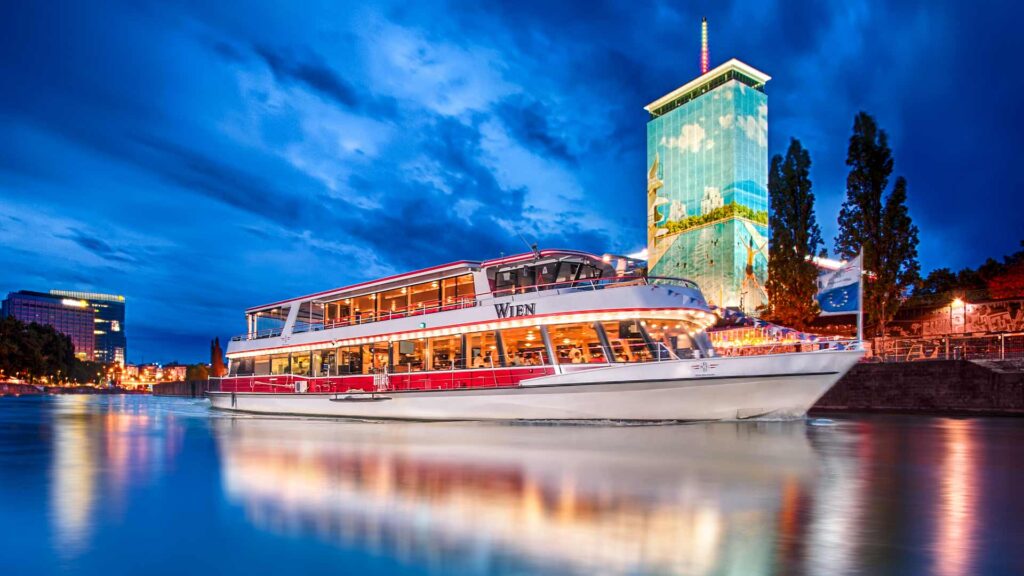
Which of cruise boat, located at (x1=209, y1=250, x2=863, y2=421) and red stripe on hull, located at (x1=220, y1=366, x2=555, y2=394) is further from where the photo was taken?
red stripe on hull, located at (x1=220, y1=366, x2=555, y2=394)

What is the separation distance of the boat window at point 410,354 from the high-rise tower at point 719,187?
53.6 metres

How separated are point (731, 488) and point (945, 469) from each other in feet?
15.9

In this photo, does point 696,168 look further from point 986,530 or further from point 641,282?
point 986,530

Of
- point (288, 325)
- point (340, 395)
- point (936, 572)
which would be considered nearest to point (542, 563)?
point (936, 572)

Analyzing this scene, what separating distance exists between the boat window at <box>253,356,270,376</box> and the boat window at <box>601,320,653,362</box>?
65.4ft

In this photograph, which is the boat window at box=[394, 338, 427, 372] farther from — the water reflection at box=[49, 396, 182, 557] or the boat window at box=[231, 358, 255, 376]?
the boat window at box=[231, 358, 255, 376]

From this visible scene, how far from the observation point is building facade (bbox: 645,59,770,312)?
74375 millimetres

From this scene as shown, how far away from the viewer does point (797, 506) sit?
770 centimetres

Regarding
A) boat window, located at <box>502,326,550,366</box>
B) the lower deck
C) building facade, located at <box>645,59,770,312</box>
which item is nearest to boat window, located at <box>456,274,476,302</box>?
boat window, located at <box>502,326,550,366</box>

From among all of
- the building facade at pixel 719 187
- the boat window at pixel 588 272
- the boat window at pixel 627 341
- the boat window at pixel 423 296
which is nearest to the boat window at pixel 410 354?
the boat window at pixel 423 296

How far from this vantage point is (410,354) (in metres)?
26.3

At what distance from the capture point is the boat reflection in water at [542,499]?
5656 mm

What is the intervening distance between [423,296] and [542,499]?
1999 centimetres

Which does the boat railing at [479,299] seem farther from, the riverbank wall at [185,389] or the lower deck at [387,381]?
the riverbank wall at [185,389]
